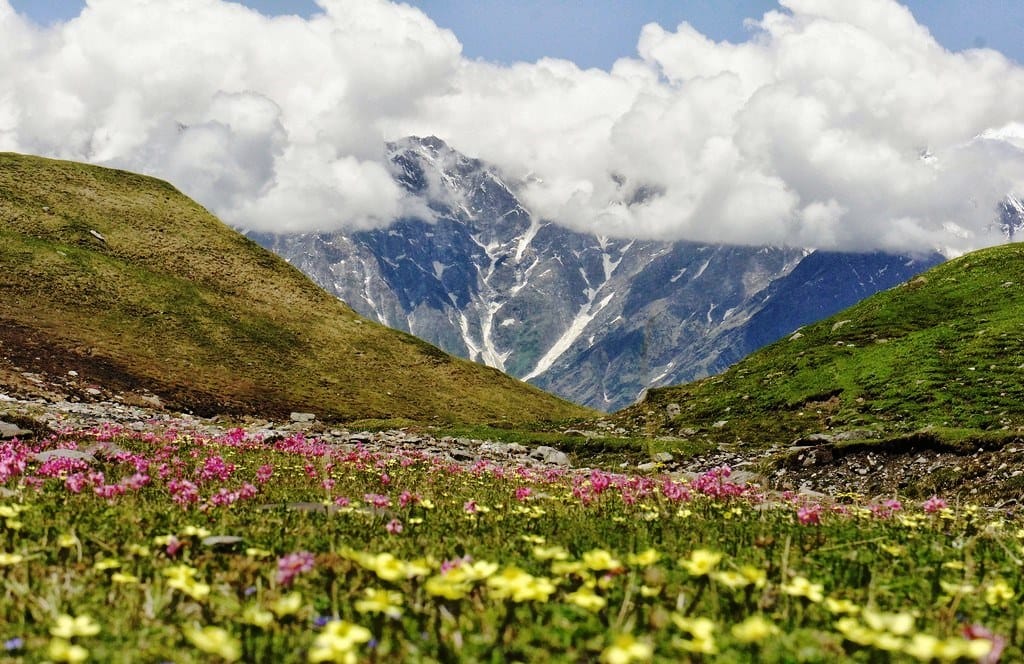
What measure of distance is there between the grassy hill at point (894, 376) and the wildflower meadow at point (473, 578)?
52.3 feet

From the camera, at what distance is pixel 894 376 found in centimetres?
3603

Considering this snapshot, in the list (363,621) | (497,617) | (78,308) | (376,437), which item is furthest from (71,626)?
(78,308)

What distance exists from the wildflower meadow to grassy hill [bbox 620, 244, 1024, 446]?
Result: 52.3 feet

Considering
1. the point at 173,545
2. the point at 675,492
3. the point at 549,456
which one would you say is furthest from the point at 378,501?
the point at 549,456

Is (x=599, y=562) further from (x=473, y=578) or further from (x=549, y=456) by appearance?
(x=549, y=456)

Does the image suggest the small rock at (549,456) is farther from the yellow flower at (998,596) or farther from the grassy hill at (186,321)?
the grassy hill at (186,321)

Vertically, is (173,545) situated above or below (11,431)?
below

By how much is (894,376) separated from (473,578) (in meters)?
37.1

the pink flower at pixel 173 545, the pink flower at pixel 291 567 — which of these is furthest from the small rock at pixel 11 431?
the pink flower at pixel 291 567

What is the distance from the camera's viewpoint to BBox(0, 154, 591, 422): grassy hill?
5469 cm

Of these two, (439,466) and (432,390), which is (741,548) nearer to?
(439,466)

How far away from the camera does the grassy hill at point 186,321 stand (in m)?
54.7

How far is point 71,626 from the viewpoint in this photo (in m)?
3.43

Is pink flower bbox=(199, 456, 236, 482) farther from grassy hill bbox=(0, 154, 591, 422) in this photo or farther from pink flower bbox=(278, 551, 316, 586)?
grassy hill bbox=(0, 154, 591, 422)
